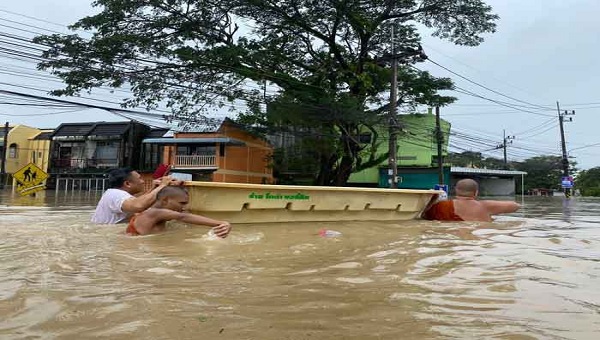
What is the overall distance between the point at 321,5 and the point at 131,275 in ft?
59.6

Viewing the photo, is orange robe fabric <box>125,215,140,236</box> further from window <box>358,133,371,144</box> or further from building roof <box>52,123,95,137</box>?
building roof <box>52,123,95,137</box>

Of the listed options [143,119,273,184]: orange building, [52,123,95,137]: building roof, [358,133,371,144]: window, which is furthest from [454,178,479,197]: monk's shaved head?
[52,123,95,137]: building roof

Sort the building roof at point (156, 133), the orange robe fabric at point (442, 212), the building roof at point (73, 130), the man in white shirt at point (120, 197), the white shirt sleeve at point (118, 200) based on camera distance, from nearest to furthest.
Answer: the man in white shirt at point (120, 197)
the white shirt sleeve at point (118, 200)
the orange robe fabric at point (442, 212)
the building roof at point (73, 130)
the building roof at point (156, 133)

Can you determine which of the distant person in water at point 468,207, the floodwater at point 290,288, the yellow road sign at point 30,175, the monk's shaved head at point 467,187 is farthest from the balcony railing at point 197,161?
the floodwater at point 290,288

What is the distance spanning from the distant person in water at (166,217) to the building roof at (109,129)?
34.9 m

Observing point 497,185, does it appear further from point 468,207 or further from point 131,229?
point 131,229

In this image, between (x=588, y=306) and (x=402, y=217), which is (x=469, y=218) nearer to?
(x=402, y=217)

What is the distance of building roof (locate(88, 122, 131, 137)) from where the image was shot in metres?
38.7

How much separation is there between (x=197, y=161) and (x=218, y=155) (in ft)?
4.71

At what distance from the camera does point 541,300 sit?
2.94m

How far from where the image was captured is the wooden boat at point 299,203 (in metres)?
6.43

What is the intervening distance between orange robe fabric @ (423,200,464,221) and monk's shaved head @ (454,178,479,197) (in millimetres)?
533

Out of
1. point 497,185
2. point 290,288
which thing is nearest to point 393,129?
point 290,288

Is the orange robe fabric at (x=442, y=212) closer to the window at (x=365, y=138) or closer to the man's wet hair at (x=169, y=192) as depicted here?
the man's wet hair at (x=169, y=192)
